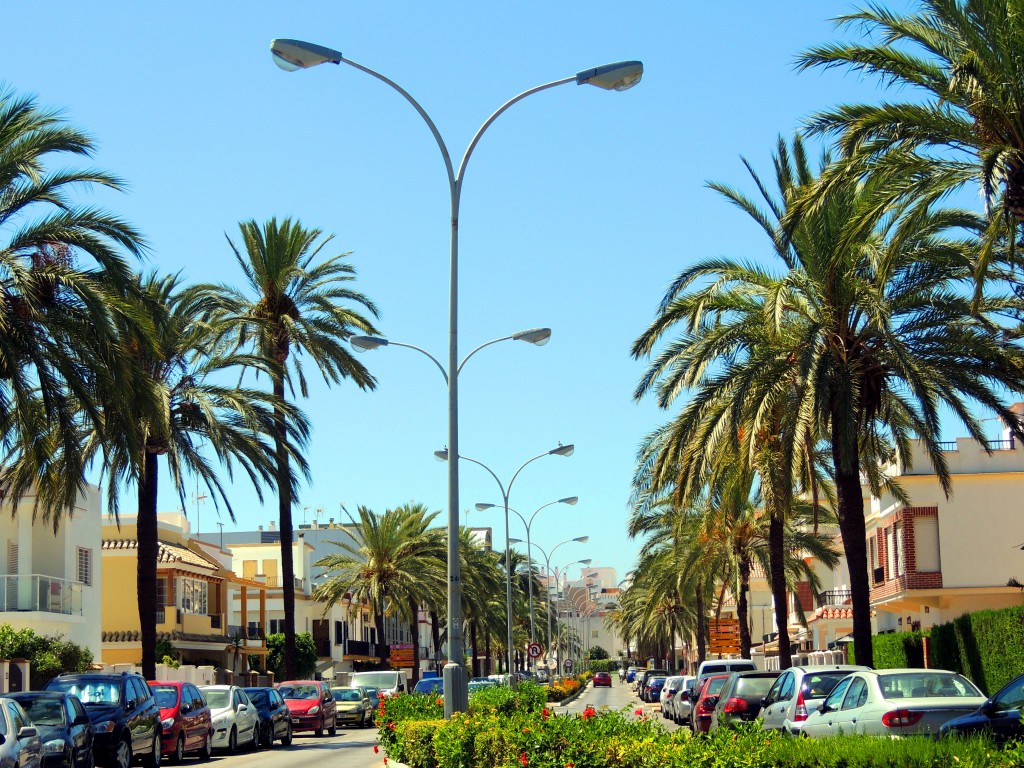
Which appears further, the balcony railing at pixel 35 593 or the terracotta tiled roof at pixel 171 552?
the terracotta tiled roof at pixel 171 552

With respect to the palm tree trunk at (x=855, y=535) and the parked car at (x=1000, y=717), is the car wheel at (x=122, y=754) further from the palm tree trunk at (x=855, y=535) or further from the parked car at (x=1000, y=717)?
the parked car at (x=1000, y=717)

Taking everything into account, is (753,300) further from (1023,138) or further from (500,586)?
(500,586)

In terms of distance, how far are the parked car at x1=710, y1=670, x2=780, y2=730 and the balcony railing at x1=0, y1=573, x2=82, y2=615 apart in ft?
78.8

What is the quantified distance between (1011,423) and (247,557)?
248ft

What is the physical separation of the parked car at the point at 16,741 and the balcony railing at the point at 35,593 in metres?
24.4

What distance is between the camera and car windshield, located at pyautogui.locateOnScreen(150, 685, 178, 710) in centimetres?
2573

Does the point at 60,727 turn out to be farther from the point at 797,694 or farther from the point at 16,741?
the point at 797,694

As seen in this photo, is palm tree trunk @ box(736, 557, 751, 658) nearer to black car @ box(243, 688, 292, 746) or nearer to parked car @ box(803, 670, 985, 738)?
black car @ box(243, 688, 292, 746)

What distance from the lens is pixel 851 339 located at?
24344mm

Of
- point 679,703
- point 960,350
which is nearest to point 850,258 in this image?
point 960,350

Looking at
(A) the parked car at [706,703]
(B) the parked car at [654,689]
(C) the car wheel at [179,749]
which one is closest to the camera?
(C) the car wheel at [179,749]

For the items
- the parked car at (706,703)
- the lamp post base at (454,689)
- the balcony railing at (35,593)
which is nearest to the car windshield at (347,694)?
the balcony railing at (35,593)

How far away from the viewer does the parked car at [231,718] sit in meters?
29.2

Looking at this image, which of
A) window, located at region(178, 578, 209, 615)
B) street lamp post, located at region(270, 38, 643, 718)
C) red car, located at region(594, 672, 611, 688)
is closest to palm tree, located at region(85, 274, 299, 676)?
street lamp post, located at region(270, 38, 643, 718)
